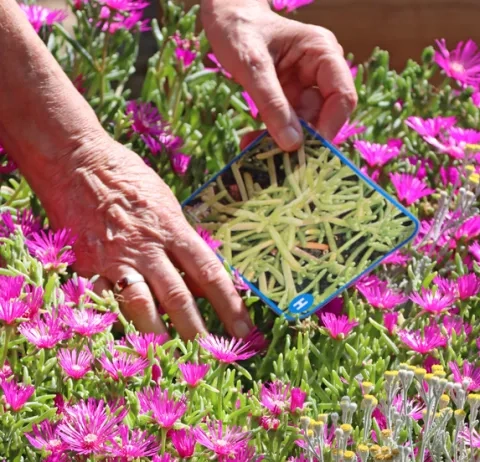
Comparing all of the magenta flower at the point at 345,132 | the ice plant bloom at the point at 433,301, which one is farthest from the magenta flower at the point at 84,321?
the magenta flower at the point at 345,132

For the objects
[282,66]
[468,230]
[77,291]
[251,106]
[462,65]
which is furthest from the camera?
[462,65]

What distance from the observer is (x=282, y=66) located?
1.67 m

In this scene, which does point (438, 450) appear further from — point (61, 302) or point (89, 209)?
point (89, 209)

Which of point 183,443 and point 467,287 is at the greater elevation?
point 183,443

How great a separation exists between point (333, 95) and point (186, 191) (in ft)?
1.04

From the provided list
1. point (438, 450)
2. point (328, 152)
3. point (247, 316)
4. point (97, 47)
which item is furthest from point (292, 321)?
point (97, 47)

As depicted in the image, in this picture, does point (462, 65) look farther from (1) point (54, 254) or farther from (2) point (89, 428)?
(2) point (89, 428)

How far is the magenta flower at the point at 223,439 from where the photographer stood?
0.99 metres

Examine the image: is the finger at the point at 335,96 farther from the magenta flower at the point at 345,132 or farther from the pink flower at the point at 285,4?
the pink flower at the point at 285,4

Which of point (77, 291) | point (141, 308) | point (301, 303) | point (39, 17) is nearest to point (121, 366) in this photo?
point (77, 291)

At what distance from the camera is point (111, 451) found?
965mm

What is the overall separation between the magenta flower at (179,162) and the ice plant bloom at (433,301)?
0.52 metres

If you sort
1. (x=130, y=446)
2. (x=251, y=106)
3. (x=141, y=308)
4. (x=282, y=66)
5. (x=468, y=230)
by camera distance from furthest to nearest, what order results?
(x=251, y=106) → (x=282, y=66) → (x=468, y=230) → (x=141, y=308) → (x=130, y=446)

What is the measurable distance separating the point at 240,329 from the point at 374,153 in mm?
514
